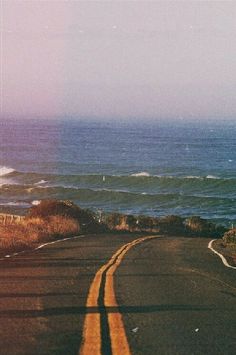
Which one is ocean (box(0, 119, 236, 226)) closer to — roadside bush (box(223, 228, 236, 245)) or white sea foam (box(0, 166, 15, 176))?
white sea foam (box(0, 166, 15, 176))

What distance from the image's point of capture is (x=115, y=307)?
7.50m

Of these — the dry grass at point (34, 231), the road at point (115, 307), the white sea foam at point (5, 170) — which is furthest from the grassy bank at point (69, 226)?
the white sea foam at point (5, 170)

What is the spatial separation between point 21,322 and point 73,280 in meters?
3.23

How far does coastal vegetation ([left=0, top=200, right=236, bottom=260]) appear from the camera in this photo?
17.4 metres

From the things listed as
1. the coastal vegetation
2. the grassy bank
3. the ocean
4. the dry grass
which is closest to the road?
the dry grass

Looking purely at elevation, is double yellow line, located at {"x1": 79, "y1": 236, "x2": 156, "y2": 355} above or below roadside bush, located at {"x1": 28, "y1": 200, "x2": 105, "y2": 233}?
below

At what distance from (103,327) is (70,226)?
17.5 m

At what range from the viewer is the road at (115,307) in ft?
19.1

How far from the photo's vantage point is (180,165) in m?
83.6

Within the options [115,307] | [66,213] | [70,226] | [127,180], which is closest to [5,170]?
[127,180]

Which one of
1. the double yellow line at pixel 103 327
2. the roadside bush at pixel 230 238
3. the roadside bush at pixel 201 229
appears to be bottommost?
the double yellow line at pixel 103 327

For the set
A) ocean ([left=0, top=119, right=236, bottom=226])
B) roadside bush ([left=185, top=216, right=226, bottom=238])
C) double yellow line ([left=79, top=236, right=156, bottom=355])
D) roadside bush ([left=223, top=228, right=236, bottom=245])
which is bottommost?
double yellow line ([left=79, top=236, right=156, bottom=355])

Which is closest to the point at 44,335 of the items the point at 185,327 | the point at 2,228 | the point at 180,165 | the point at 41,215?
the point at 185,327

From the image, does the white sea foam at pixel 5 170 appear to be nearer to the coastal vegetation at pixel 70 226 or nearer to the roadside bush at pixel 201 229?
the coastal vegetation at pixel 70 226
